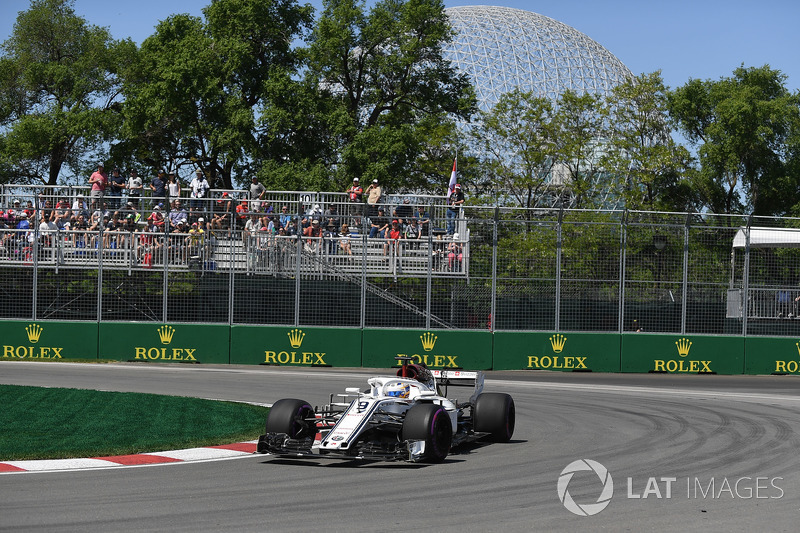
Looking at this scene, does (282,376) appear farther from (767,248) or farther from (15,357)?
(767,248)

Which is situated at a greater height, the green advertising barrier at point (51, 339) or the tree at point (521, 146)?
the tree at point (521, 146)

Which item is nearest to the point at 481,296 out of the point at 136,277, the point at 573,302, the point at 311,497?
the point at 573,302

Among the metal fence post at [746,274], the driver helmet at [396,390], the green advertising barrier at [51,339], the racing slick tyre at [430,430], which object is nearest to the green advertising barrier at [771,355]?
the metal fence post at [746,274]

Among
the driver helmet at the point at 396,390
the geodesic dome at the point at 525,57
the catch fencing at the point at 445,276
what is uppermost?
the geodesic dome at the point at 525,57

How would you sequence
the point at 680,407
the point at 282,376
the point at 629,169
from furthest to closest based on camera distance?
the point at 629,169
the point at 282,376
the point at 680,407

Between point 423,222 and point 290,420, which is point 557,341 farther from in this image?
point 290,420

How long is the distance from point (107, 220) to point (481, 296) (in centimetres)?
1040

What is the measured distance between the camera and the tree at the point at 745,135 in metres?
47.5

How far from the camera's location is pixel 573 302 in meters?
25.3

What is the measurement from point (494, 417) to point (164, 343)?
50.5 ft

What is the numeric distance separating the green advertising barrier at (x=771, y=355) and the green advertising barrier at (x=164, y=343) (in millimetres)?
13818

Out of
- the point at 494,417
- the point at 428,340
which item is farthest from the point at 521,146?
the point at 494,417

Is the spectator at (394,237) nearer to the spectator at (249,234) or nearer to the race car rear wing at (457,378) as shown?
the spectator at (249,234)

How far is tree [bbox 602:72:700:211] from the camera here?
45125 mm
